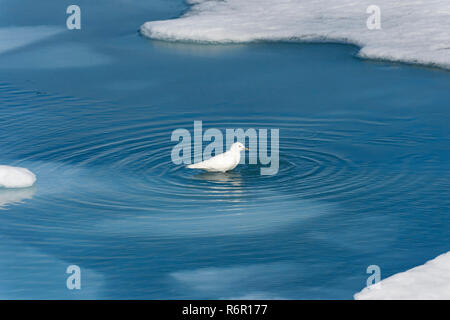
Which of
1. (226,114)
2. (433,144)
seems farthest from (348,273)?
(226,114)

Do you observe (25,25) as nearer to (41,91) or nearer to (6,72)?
(6,72)

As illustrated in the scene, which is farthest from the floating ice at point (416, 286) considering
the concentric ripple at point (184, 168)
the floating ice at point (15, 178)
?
the floating ice at point (15, 178)

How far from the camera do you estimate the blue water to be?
700cm

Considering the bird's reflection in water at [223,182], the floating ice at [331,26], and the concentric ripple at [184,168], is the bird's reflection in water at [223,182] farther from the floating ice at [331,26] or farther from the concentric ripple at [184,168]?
the floating ice at [331,26]

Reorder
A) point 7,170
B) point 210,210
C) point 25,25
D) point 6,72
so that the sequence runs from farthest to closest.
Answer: point 25,25 → point 6,72 → point 7,170 → point 210,210

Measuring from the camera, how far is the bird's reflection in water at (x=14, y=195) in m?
8.52

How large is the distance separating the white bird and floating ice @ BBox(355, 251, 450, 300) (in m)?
2.76

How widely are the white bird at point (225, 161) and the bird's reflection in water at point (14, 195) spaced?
180cm

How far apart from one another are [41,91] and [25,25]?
4.70m

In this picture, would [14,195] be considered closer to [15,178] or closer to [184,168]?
[15,178]

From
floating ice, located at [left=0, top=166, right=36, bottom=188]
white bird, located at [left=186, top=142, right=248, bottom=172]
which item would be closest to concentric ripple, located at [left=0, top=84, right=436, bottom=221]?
white bird, located at [left=186, top=142, right=248, bottom=172]

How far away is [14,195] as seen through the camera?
8.64 meters
